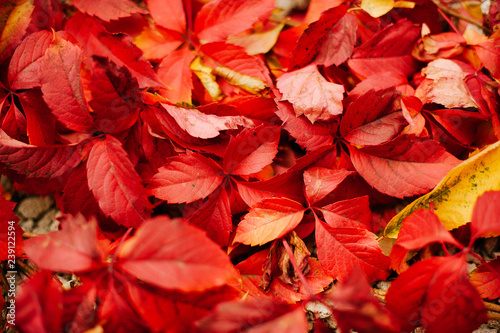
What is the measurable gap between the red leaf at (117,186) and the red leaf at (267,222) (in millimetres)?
257

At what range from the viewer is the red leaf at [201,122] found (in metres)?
Result: 0.90

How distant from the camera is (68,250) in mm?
625

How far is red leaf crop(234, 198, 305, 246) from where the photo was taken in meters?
0.87

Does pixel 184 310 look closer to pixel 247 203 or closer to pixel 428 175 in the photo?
pixel 247 203

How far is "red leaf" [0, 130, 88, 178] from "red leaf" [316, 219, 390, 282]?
703mm

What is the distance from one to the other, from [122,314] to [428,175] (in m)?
0.83

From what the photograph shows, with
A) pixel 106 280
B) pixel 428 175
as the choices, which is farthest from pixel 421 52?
pixel 106 280

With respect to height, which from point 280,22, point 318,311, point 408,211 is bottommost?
point 318,311

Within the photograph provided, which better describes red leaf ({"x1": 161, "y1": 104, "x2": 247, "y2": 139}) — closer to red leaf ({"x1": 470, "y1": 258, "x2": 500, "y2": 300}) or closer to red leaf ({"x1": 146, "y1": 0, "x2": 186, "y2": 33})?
red leaf ({"x1": 146, "y1": 0, "x2": 186, "y2": 33})

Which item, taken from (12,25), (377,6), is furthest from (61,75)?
(377,6)

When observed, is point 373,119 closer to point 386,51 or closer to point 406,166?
point 406,166

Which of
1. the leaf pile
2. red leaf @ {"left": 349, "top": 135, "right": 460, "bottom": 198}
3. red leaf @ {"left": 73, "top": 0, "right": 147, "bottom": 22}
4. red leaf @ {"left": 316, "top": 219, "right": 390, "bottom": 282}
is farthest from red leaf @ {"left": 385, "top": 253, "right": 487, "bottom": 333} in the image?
red leaf @ {"left": 73, "top": 0, "right": 147, "bottom": 22}

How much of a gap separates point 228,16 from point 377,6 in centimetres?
47

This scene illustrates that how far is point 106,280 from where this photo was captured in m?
0.73
